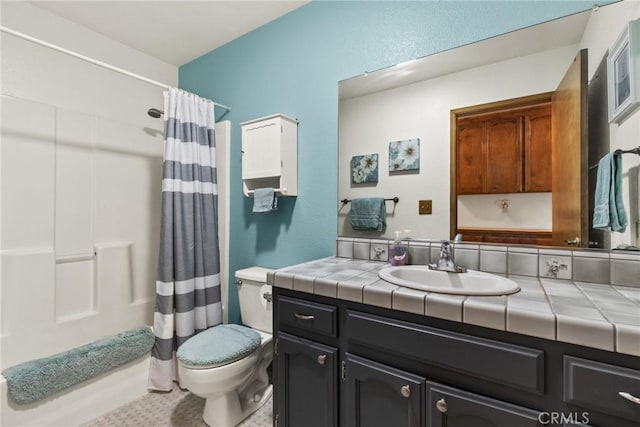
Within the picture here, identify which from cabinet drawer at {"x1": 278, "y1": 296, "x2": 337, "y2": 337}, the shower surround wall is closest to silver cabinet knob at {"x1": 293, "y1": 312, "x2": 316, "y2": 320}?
cabinet drawer at {"x1": 278, "y1": 296, "x2": 337, "y2": 337}

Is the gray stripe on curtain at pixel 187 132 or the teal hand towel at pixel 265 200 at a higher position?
the gray stripe on curtain at pixel 187 132

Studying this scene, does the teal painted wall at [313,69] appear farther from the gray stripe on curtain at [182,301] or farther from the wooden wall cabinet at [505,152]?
the wooden wall cabinet at [505,152]

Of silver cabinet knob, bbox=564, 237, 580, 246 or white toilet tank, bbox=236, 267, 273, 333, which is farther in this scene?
white toilet tank, bbox=236, 267, 273, 333

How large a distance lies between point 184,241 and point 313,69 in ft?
4.53

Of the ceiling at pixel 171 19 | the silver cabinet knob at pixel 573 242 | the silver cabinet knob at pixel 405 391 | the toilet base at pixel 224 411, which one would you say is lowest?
the toilet base at pixel 224 411

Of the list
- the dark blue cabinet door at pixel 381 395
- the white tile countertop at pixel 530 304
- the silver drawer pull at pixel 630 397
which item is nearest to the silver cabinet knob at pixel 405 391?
the dark blue cabinet door at pixel 381 395

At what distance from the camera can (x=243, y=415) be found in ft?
5.04

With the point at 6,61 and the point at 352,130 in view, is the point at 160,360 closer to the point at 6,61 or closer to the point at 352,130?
the point at 352,130

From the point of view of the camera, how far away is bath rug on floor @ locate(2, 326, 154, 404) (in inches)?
53.4

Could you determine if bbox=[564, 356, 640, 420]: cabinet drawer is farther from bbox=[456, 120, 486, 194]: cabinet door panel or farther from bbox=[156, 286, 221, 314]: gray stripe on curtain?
bbox=[156, 286, 221, 314]: gray stripe on curtain

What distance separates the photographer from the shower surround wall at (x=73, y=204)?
1624 millimetres

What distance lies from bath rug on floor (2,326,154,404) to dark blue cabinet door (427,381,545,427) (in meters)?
1.76

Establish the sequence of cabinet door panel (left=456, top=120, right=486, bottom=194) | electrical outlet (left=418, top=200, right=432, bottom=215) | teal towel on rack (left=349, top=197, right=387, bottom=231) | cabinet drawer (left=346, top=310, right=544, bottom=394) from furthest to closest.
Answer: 1. teal towel on rack (left=349, top=197, right=387, bottom=231)
2. electrical outlet (left=418, top=200, right=432, bottom=215)
3. cabinet door panel (left=456, top=120, right=486, bottom=194)
4. cabinet drawer (left=346, top=310, right=544, bottom=394)

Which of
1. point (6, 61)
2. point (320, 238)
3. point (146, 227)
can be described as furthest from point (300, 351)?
point (6, 61)
